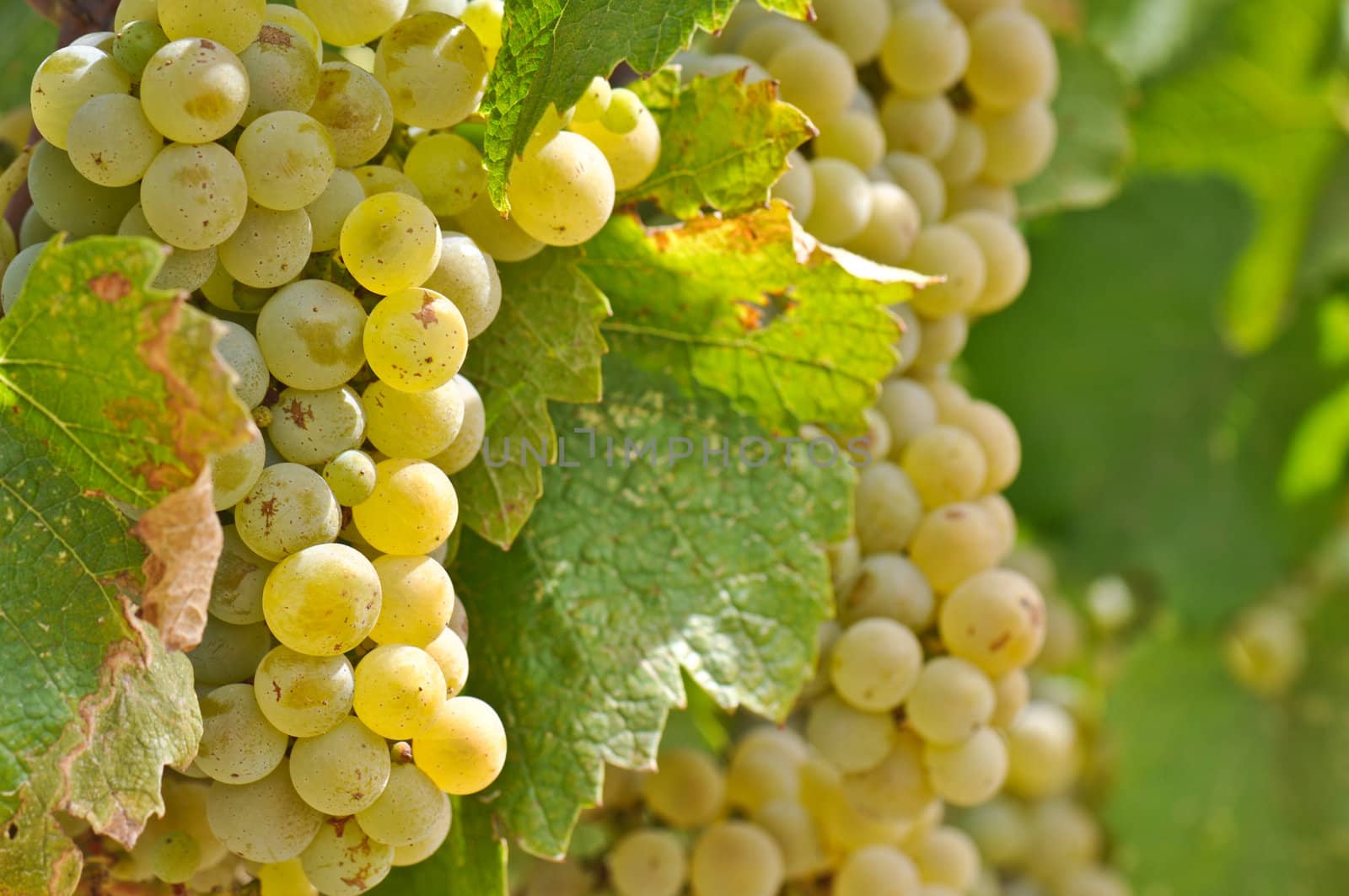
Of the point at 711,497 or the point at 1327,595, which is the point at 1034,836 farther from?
the point at 711,497

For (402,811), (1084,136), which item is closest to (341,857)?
(402,811)

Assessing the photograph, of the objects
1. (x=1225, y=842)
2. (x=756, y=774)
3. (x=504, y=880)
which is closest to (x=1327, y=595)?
(x=1225, y=842)

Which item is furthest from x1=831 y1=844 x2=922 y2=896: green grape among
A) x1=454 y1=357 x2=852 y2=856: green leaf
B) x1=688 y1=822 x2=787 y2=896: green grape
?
x1=454 y1=357 x2=852 y2=856: green leaf

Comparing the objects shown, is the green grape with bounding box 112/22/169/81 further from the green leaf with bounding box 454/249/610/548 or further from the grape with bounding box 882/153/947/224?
the grape with bounding box 882/153/947/224

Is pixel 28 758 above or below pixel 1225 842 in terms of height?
above

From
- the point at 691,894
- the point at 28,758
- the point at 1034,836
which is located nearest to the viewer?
the point at 28,758

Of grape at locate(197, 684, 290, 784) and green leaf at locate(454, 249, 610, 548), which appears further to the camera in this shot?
green leaf at locate(454, 249, 610, 548)

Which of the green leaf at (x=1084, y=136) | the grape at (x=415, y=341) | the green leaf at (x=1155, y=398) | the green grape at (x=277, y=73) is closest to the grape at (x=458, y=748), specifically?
the grape at (x=415, y=341)
